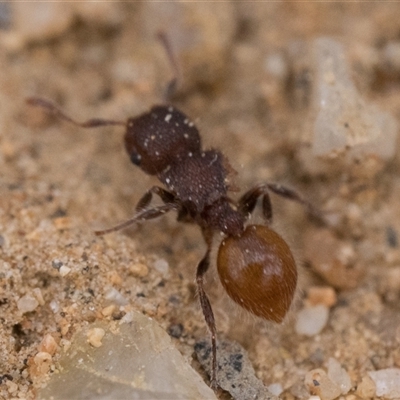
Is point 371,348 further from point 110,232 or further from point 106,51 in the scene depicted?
point 106,51

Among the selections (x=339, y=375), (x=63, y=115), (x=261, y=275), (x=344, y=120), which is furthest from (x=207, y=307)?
(x=63, y=115)

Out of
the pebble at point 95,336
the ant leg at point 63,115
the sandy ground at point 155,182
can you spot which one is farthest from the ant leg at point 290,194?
the pebble at point 95,336

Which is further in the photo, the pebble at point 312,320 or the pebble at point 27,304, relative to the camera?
the pebble at point 312,320

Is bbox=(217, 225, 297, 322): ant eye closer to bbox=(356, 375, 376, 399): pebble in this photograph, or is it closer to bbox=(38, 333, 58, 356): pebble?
bbox=(356, 375, 376, 399): pebble

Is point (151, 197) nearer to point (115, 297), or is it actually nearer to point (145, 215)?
point (145, 215)

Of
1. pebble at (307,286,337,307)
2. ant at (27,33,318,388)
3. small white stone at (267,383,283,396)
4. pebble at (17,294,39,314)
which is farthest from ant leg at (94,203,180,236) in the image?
small white stone at (267,383,283,396)

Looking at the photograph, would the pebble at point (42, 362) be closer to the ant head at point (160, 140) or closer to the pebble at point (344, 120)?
the ant head at point (160, 140)
